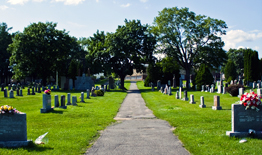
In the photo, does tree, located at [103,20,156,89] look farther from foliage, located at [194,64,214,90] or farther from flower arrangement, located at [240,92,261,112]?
flower arrangement, located at [240,92,261,112]

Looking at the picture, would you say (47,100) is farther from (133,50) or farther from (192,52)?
(192,52)

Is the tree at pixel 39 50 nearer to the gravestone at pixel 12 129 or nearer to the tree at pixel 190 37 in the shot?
the tree at pixel 190 37

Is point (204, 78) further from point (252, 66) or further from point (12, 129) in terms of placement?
point (12, 129)

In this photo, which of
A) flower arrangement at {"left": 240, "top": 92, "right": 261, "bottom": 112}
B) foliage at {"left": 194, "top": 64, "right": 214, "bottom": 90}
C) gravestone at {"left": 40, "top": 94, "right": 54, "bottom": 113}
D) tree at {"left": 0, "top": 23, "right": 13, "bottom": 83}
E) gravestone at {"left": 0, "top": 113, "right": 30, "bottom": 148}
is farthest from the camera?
tree at {"left": 0, "top": 23, "right": 13, "bottom": 83}

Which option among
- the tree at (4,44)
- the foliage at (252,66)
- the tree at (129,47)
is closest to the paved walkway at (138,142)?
the tree at (129,47)

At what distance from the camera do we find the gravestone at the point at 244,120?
28.9 feet

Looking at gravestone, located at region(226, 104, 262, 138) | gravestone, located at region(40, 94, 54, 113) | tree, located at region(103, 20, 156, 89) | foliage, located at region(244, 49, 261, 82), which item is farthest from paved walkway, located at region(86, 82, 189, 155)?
foliage, located at region(244, 49, 261, 82)

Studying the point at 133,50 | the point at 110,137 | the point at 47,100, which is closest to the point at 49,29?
the point at 133,50

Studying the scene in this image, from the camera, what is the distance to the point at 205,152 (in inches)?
280

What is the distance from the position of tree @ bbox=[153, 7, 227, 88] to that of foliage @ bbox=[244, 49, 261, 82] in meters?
5.00

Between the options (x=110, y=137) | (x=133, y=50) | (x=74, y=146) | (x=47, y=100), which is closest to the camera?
(x=74, y=146)

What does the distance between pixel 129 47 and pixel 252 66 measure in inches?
901

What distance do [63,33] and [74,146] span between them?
145ft

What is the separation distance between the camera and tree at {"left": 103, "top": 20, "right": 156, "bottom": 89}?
44438 mm
